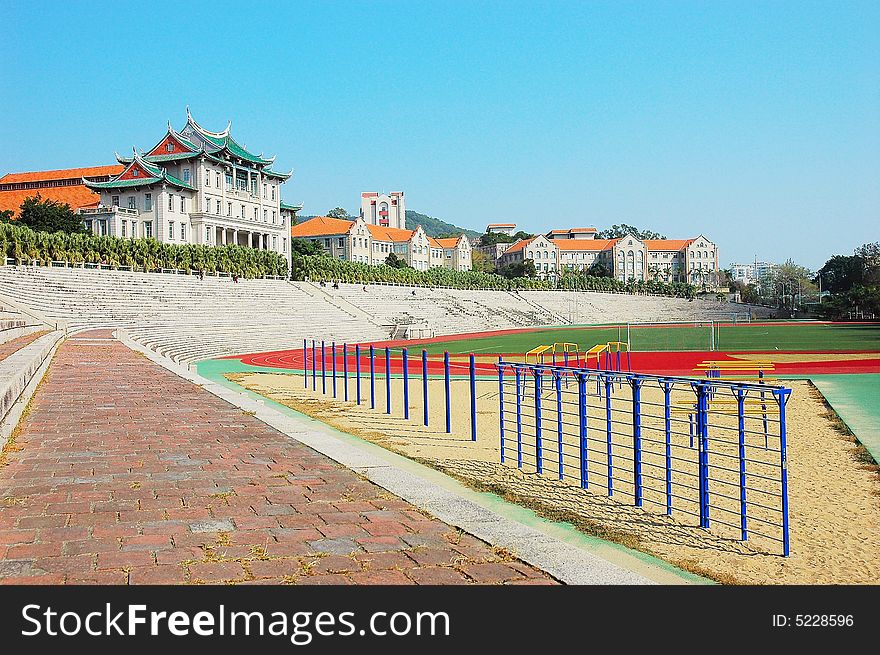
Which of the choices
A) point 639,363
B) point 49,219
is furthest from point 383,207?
point 639,363

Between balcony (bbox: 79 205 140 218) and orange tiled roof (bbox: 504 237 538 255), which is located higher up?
orange tiled roof (bbox: 504 237 538 255)

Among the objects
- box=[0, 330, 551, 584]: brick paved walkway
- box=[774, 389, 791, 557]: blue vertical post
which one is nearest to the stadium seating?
box=[0, 330, 551, 584]: brick paved walkway

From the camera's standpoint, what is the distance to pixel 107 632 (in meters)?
3.83

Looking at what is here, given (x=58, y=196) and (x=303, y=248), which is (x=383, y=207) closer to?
(x=303, y=248)

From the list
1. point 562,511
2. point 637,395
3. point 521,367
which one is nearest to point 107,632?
point 562,511

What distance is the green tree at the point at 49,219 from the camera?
224ft

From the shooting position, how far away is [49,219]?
68.7m

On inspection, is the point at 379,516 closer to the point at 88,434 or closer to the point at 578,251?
the point at 88,434

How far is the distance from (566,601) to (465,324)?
62108 mm

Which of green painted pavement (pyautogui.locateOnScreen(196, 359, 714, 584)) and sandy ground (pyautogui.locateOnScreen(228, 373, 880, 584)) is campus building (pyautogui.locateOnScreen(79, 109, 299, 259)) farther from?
green painted pavement (pyautogui.locateOnScreen(196, 359, 714, 584))

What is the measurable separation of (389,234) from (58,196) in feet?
191

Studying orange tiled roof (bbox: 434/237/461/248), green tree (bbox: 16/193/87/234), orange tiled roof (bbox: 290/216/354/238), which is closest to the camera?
green tree (bbox: 16/193/87/234)

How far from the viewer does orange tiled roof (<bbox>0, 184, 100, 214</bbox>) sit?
8169 cm

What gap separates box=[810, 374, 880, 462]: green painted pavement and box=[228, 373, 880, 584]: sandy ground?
0.35m
